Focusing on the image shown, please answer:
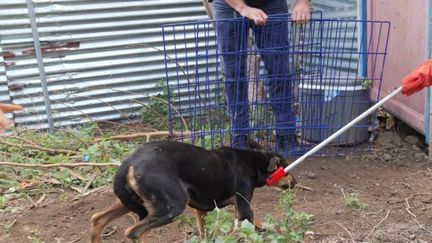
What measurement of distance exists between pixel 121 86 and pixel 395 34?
11.5ft

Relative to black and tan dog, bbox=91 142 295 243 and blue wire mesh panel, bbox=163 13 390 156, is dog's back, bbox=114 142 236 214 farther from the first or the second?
blue wire mesh panel, bbox=163 13 390 156

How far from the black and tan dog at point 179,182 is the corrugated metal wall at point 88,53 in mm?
3331

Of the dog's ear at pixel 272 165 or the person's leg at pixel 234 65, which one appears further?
the person's leg at pixel 234 65

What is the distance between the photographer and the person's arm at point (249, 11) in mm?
4914

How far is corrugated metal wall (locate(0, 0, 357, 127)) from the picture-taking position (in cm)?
699

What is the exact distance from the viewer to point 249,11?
196 inches

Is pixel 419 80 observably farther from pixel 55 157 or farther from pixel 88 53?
pixel 88 53

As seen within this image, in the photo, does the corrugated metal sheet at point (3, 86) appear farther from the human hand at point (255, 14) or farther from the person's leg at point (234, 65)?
the human hand at point (255, 14)

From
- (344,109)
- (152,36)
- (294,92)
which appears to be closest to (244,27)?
(294,92)

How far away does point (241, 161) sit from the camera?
4.01 meters

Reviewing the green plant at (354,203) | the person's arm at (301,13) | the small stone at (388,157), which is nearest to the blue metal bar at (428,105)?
the small stone at (388,157)

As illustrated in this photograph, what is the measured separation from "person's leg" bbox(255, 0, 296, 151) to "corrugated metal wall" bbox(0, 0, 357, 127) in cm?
177

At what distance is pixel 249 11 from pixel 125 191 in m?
2.18

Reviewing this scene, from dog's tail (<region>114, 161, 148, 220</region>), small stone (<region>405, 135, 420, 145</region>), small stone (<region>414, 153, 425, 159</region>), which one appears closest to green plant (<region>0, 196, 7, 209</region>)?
dog's tail (<region>114, 161, 148, 220</region>)
